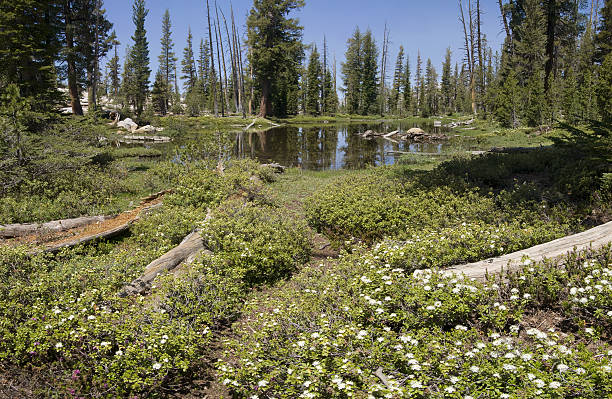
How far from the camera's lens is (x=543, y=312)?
3.84 meters

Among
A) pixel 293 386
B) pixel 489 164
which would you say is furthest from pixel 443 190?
pixel 293 386

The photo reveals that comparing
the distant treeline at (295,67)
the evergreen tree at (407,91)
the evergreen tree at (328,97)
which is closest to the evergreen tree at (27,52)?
the distant treeline at (295,67)

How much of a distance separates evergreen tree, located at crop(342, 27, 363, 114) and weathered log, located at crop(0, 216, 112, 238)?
224 ft

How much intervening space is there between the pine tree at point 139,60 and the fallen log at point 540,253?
2117 inches

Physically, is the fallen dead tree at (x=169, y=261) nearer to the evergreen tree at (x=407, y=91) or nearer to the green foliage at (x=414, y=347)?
the green foliage at (x=414, y=347)

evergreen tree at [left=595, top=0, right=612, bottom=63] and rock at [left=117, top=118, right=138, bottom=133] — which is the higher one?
evergreen tree at [left=595, top=0, right=612, bottom=63]

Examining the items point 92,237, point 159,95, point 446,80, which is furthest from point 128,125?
point 446,80

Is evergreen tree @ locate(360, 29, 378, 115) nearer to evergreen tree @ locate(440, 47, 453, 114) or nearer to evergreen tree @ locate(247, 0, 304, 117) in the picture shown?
evergreen tree @ locate(440, 47, 453, 114)

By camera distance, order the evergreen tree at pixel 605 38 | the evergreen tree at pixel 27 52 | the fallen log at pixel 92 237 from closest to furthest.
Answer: the fallen log at pixel 92 237, the evergreen tree at pixel 27 52, the evergreen tree at pixel 605 38

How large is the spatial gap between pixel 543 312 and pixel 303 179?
10815 mm

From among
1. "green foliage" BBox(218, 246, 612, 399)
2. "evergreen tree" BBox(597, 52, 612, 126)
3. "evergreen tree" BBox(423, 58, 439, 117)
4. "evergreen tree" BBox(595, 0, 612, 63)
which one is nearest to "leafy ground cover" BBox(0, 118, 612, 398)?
"green foliage" BBox(218, 246, 612, 399)

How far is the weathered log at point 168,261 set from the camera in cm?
512

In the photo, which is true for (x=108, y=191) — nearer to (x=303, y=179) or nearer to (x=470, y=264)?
(x=303, y=179)

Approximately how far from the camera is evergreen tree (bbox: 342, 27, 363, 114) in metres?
72.7
